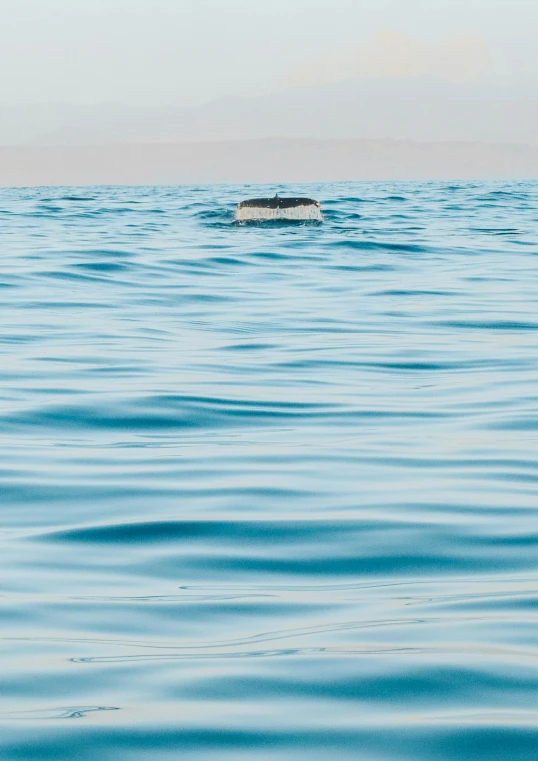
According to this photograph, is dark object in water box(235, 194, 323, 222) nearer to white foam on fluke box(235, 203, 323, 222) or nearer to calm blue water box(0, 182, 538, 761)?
white foam on fluke box(235, 203, 323, 222)

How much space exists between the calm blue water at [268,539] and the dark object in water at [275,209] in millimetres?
24262

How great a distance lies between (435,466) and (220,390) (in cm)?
329

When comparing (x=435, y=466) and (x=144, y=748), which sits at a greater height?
→ (x=144, y=748)

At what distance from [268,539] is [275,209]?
3479 cm

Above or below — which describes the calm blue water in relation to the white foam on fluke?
above

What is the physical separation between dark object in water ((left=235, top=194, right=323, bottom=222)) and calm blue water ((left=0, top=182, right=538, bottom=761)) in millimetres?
24262

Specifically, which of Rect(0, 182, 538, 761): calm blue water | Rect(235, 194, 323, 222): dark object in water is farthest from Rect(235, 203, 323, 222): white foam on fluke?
Rect(0, 182, 538, 761): calm blue water

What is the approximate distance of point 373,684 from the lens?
4.21 meters

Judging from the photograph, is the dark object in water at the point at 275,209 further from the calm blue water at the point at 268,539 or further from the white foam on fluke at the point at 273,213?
the calm blue water at the point at 268,539

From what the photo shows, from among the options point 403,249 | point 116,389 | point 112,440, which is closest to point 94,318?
point 116,389

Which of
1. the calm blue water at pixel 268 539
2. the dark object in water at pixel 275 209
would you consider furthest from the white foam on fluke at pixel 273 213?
the calm blue water at pixel 268 539

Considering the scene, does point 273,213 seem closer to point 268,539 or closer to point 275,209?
point 275,209

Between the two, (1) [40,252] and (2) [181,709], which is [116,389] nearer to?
(2) [181,709]

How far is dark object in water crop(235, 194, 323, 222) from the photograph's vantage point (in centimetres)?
4069
